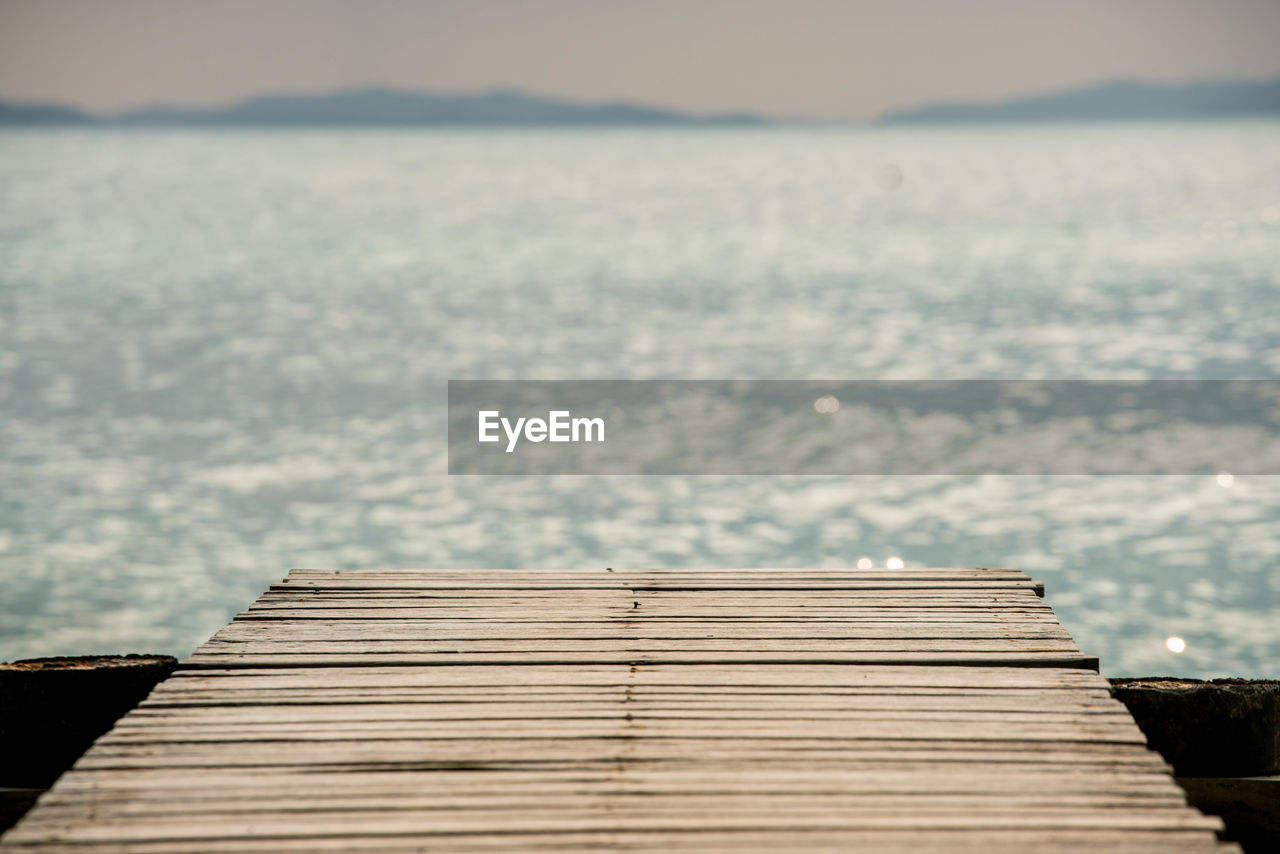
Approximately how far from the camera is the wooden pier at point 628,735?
346 centimetres

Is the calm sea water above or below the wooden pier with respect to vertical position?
below

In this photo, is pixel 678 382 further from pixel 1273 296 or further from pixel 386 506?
pixel 1273 296

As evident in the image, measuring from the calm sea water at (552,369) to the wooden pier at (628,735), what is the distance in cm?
885

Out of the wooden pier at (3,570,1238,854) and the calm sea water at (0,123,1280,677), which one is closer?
the wooden pier at (3,570,1238,854)

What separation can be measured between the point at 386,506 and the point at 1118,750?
1514cm

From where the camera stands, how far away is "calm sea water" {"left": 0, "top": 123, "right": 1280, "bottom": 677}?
51.1 feet

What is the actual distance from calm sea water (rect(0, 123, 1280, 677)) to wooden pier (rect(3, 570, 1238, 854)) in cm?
885

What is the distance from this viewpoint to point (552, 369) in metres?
28.9

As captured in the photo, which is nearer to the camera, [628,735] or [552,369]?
[628,735]

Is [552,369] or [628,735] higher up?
[628,735]

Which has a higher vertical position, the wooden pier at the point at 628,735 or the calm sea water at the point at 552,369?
the wooden pier at the point at 628,735

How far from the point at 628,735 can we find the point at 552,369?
82.1 ft

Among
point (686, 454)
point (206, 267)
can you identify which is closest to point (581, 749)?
point (686, 454)

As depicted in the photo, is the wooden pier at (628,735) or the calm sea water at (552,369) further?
the calm sea water at (552,369)
